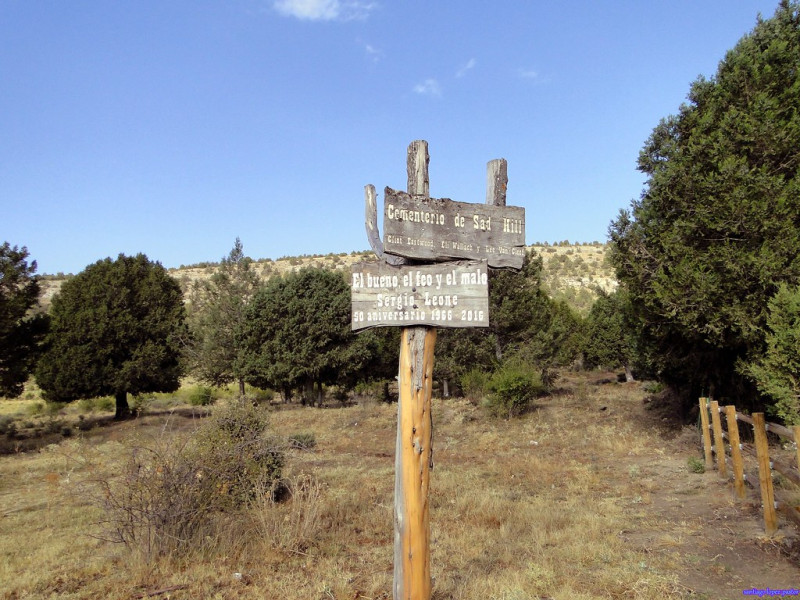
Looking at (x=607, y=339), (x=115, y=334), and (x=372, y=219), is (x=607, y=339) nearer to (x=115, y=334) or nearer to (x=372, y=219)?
(x=115, y=334)

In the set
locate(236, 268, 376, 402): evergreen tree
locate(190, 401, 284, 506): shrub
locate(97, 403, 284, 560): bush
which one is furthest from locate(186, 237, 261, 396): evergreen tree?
locate(97, 403, 284, 560): bush

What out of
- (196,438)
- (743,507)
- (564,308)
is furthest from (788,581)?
(564,308)

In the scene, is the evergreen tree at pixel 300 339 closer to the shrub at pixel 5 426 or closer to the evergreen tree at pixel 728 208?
the shrub at pixel 5 426

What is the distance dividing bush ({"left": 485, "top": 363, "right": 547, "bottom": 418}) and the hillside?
120ft

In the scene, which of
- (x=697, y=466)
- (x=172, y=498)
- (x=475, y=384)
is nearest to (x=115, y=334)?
(x=475, y=384)

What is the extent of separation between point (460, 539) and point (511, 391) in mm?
13069

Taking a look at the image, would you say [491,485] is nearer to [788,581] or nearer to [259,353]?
[788,581]

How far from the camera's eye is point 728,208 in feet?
36.4

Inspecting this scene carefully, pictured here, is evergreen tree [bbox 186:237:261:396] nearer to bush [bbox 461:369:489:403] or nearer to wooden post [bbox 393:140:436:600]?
bush [bbox 461:369:489:403]

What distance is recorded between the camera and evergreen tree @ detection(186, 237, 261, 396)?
93.6ft

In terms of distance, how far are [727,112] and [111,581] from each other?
1329 centimetres

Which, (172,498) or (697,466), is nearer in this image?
(172,498)

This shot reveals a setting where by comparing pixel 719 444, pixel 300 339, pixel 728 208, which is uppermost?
pixel 728 208

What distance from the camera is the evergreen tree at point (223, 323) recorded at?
93.6ft
